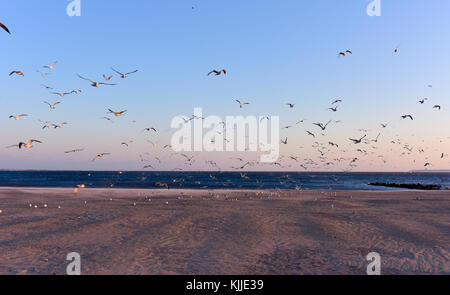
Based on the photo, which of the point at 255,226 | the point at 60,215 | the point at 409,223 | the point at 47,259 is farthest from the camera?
the point at 60,215

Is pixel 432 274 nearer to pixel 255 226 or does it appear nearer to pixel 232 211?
pixel 255 226

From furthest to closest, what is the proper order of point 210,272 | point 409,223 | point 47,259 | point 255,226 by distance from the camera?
point 409,223, point 255,226, point 47,259, point 210,272

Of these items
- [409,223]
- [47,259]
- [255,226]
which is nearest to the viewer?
[47,259]

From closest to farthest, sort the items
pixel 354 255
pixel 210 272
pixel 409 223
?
1. pixel 210 272
2. pixel 354 255
3. pixel 409 223

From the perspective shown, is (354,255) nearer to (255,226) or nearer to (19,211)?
(255,226)

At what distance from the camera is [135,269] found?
11.5 metres

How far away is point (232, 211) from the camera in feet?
87.8

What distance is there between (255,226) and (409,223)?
34.7 ft

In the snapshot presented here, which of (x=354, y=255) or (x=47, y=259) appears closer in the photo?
(x=47, y=259)

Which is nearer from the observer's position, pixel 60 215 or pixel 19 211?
pixel 60 215

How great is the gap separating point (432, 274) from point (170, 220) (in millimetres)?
15315
